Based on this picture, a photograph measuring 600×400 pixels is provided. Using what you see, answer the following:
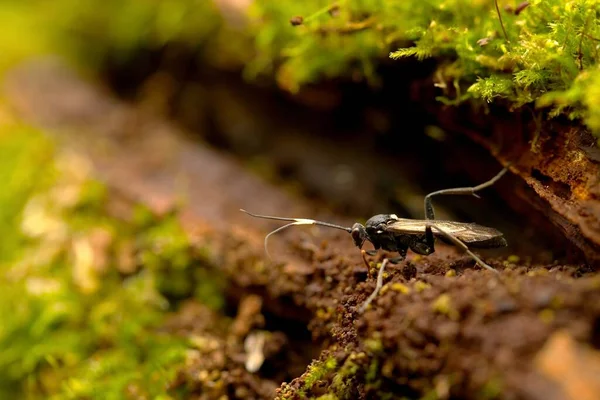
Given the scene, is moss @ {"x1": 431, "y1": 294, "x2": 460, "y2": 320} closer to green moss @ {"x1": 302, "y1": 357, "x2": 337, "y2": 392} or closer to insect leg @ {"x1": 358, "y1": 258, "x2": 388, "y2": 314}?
insect leg @ {"x1": 358, "y1": 258, "x2": 388, "y2": 314}

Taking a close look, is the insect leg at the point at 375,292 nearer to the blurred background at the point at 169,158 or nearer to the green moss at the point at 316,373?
the green moss at the point at 316,373

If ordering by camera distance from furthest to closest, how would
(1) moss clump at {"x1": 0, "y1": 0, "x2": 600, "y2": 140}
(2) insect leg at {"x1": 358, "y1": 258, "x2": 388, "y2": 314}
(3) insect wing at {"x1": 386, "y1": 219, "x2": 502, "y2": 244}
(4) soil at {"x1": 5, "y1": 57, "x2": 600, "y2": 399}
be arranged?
(3) insect wing at {"x1": 386, "y1": 219, "x2": 502, "y2": 244}
(1) moss clump at {"x1": 0, "y1": 0, "x2": 600, "y2": 140}
(2) insect leg at {"x1": 358, "y1": 258, "x2": 388, "y2": 314}
(4) soil at {"x1": 5, "y1": 57, "x2": 600, "y2": 399}

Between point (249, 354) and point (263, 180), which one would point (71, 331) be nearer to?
point (249, 354)

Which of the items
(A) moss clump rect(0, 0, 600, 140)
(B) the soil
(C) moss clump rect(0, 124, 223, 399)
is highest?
(A) moss clump rect(0, 0, 600, 140)

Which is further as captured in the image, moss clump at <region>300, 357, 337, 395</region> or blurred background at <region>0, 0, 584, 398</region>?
blurred background at <region>0, 0, 584, 398</region>

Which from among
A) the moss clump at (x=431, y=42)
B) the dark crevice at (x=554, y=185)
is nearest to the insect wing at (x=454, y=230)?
the dark crevice at (x=554, y=185)

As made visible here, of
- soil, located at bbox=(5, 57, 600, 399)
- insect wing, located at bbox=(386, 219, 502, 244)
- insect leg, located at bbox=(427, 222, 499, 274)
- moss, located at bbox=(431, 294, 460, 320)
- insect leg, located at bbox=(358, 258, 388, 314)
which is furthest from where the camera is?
insect wing, located at bbox=(386, 219, 502, 244)

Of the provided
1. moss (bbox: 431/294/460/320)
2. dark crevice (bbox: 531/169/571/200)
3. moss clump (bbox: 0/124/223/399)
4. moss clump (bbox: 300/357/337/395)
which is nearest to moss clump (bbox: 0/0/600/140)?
dark crevice (bbox: 531/169/571/200)
